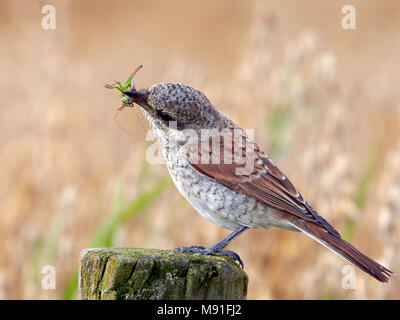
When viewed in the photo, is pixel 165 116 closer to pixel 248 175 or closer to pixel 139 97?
pixel 139 97

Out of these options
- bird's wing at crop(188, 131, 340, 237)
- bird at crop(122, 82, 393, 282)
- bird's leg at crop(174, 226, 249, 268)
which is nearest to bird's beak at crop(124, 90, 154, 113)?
bird at crop(122, 82, 393, 282)

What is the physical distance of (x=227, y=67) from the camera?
10.6m

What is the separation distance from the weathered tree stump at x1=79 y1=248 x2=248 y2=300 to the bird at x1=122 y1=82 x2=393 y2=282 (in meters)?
0.64

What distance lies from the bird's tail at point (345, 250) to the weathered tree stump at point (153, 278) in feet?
2.57

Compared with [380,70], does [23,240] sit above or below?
below

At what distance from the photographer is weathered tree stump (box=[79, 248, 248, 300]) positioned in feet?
7.75

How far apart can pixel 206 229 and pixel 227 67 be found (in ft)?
20.6

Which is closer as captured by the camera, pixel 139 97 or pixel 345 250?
pixel 345 250

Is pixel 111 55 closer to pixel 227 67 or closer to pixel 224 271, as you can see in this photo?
pixel 227 67

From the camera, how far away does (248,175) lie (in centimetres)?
330

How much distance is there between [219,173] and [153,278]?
0.96 m

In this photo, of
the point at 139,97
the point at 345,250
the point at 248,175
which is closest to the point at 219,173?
the point at 248,175
